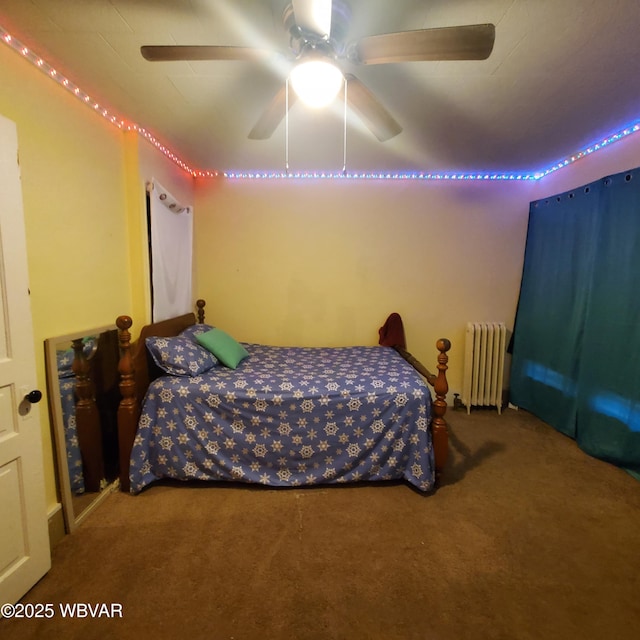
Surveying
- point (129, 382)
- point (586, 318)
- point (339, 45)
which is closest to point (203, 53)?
point (339, 45)

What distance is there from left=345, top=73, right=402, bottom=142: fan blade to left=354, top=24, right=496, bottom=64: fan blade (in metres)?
0.16

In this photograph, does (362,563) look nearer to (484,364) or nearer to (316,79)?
(316,79)

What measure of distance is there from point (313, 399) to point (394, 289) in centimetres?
183

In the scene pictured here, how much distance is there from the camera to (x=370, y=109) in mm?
1554

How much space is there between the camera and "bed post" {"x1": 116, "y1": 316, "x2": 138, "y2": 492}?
1902 mm

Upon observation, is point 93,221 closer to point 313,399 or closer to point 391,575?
point 313,399

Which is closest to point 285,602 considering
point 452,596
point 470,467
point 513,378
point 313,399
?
point 452,596

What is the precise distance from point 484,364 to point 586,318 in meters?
0.98

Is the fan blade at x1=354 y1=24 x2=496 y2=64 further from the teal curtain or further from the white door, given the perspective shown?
the teal curtain

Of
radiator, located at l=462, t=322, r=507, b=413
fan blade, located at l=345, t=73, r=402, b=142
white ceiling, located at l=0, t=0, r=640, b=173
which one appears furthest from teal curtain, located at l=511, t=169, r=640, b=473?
fan blade, located at l=345, t=73, r=402, b=142

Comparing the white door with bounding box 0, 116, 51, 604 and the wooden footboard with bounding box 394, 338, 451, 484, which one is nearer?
the white door with bounding box 0, 116, 51, 604

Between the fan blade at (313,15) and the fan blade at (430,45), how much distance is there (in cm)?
14

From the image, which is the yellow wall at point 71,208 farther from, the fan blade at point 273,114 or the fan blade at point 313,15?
the fan blade at point 313,15

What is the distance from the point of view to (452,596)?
1366mm
